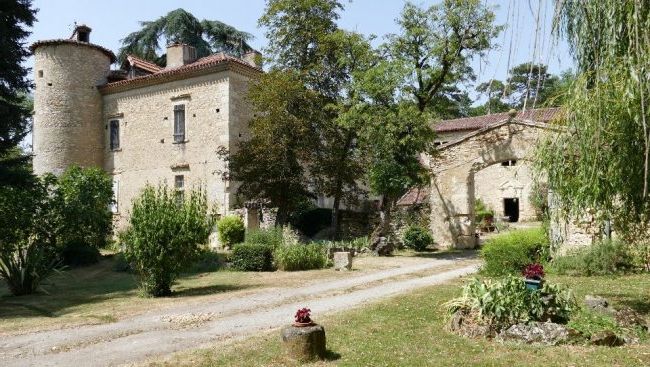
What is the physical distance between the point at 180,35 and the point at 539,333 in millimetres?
33366

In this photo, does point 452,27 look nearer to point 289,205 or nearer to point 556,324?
point 289,205

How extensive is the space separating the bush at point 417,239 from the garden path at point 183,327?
25.2 ft

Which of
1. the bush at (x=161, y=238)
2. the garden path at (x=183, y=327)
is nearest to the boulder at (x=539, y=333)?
the garden path at (x=183, y=327)

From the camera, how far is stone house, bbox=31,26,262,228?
79.7ft

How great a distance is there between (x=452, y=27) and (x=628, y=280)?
12236 millimetres

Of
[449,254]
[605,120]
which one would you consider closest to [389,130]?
[449,254]

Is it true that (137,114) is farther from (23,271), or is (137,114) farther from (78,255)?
(23,271)

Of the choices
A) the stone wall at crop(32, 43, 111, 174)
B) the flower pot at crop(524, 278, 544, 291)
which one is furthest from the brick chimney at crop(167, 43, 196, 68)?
the flower pot at crop(524, 278, 544, 291)

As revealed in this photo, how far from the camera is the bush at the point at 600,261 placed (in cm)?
1258

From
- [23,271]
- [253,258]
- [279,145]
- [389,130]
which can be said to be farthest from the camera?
[279,145]

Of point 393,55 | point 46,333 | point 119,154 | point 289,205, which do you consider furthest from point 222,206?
point 46,333

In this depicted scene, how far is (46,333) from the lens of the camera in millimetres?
8219

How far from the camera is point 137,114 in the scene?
27.0 m

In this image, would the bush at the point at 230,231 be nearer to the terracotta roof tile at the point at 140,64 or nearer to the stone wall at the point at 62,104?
the stone wall at the point at 62,104
